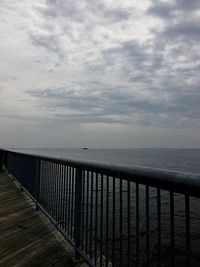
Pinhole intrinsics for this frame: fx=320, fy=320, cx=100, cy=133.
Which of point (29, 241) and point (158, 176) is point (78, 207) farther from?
point (158, 176)

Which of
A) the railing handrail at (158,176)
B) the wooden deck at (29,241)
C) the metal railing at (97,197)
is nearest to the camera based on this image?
the railing handrail at (158,176)

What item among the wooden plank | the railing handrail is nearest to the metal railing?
the railing handrail

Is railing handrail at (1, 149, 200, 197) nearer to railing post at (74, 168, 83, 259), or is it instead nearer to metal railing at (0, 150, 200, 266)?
metal railing at (0, 150, 200, 266)

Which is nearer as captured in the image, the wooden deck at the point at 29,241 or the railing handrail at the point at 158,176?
the railing handrail at the point at 158,176

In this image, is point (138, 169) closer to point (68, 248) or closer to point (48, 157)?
point (68, 248)

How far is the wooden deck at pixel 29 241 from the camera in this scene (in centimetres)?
409

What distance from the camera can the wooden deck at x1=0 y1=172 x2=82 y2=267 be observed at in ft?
13.4

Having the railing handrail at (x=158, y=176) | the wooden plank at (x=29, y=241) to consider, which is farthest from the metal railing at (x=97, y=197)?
the wooden plank at (x=29, y=241)

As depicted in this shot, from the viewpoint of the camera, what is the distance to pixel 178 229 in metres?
16.6

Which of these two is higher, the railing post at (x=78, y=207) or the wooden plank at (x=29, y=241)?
the railing post at (x=78, y=207)

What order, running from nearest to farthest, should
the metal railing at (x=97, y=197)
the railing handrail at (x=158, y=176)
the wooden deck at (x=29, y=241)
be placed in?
the railing handrail at (x=158, y=176)
the metal railing at (x=97, y=197)
the wooden deck at (x=29, y=241)

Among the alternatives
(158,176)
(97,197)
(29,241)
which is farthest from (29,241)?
(158,176)

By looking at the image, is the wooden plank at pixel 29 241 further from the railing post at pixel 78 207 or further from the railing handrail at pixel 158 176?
the railing handrail at pixel 158 176

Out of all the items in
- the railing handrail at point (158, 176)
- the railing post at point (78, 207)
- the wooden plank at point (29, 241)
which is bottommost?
the wooden plank at point (29, 241)
